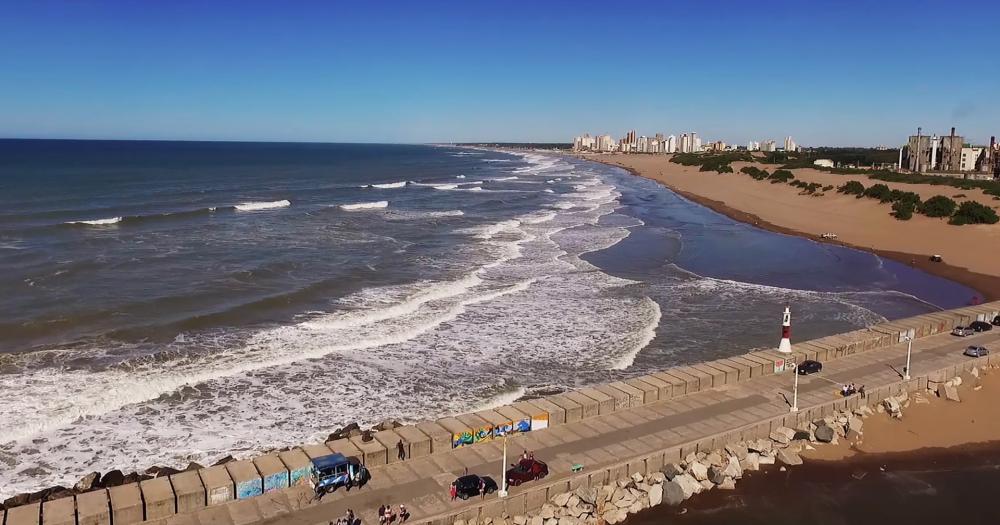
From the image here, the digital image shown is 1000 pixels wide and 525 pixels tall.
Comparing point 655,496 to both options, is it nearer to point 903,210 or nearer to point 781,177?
point 903,210

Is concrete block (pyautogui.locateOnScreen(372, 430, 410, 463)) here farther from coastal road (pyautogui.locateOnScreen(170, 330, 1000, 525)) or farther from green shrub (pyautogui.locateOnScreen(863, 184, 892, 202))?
green shrub (pyautogui.locateOnScreen(863, 184, 892, 202))

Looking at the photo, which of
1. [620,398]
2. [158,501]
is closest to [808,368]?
[620,398]

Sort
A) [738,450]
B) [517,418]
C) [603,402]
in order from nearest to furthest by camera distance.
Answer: [738,450] < [517,418] < [603,402]

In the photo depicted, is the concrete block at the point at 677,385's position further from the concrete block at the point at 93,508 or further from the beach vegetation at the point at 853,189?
the beach vegetation at the point at 853,189

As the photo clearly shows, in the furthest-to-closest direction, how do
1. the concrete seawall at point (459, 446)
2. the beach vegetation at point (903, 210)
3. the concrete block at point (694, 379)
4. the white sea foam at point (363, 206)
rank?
1. the white sea foam at point (363, 206)
2. the beach vegetation at point (903, 210)
3. the concrete block at point (694, 379)
4. the concrete seawall at point (459, 446)

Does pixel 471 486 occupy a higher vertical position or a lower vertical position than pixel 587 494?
higher

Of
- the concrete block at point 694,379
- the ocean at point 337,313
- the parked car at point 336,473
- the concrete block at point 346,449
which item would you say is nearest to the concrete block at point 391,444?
the concrete block at point 346,449
